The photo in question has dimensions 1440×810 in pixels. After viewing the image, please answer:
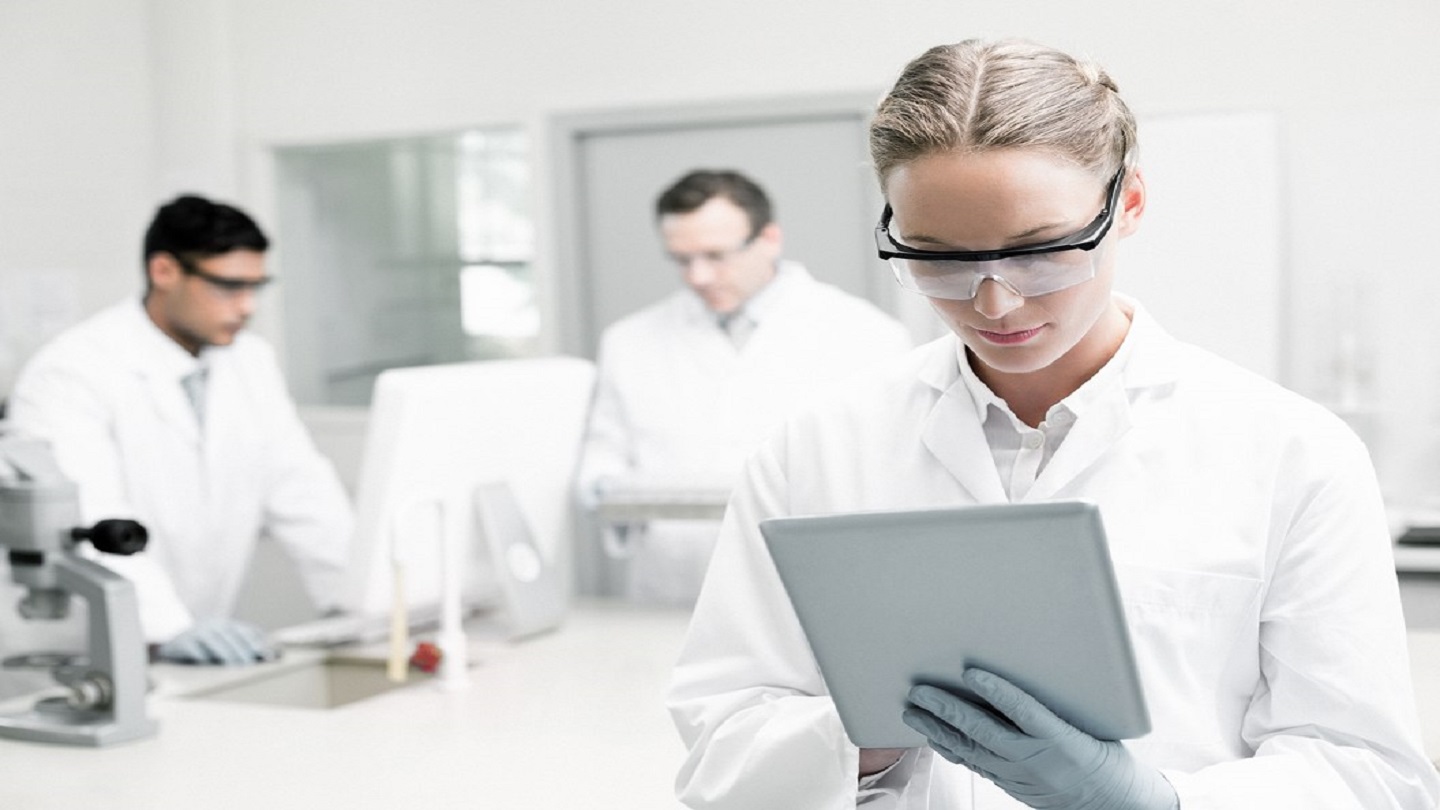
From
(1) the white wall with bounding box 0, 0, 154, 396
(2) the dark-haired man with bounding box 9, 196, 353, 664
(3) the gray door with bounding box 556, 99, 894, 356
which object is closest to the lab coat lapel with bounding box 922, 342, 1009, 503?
(2) the dark-haired man with bounding box 9, 196, 353, 664

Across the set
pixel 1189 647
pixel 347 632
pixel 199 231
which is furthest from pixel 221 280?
pixel 1189 647

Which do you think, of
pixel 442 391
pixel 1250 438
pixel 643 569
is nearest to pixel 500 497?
pixel 442 391

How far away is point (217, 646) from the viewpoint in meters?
2.54

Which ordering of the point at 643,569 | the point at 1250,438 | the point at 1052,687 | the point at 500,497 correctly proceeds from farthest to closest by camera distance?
the point at 643,569 → the point at 500,497 → the point at 1250,438 → the point at 1052,687

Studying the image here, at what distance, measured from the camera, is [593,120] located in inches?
173

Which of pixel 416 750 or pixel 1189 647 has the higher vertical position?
pixel 1189 647

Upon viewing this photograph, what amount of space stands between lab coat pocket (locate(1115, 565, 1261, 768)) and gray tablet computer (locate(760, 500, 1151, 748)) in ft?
0.43

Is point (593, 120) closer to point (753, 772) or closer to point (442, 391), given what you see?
Answer: point (442, 391)

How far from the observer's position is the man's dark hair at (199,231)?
319 centimetres

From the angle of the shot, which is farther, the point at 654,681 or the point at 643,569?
the point at 643,569

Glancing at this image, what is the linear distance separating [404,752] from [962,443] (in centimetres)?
102

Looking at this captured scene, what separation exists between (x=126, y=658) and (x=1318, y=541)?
5.36 ft

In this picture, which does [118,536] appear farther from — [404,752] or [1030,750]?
[1030,750]

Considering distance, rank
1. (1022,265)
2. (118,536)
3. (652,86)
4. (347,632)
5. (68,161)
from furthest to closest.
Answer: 1. (68,161)
2. (652,86)
3. (347,632)
4. (118,536)
5. (1022,265)
